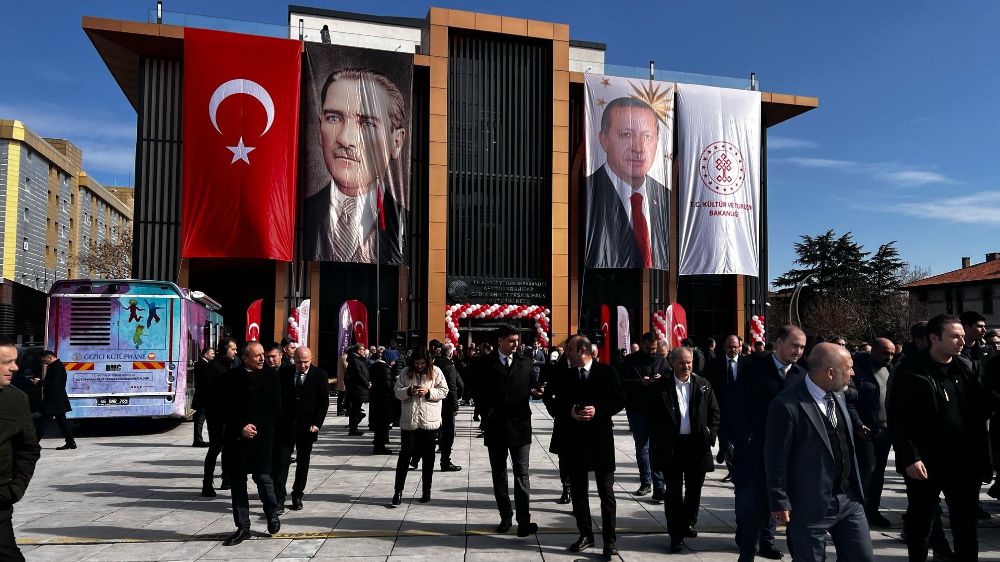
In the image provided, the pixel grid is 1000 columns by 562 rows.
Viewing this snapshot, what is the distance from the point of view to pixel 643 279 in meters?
32.8

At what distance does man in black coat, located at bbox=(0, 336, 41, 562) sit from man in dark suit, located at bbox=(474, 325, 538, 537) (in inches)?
145

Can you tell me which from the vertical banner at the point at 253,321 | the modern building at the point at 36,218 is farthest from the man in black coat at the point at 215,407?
the modern building at the point at 36,218

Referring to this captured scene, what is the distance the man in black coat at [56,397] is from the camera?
1248 cm

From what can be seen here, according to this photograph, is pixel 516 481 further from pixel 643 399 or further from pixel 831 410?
pixel 831 410

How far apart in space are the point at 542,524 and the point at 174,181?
1029 inches

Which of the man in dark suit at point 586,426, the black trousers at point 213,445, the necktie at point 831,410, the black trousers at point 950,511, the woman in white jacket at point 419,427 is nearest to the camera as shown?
the necktie at point 831,410

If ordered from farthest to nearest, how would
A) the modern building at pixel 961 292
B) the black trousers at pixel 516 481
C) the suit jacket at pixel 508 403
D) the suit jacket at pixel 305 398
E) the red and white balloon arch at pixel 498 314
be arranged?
the modern building at pixel 961 292 < the red and white balloon arch at pixel 498 314 < the suit jacket at pixel 305 398 < the suit jacket at pixel 508 403 < the black trousers at pixel 516 481

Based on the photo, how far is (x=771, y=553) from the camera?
19.1 feet

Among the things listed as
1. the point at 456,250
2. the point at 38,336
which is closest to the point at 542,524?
the point at 456,250

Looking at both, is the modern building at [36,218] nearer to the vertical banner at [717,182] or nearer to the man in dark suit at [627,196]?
the man in dark suit at [627,196]

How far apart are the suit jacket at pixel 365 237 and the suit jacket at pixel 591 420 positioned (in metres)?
23.2

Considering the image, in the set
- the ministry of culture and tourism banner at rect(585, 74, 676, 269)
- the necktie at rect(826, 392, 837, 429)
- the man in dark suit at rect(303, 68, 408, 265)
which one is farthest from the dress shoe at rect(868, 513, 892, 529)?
the man in dark suit at rect(303, 68, 408, 265)

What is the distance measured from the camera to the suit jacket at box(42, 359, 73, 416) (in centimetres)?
1248

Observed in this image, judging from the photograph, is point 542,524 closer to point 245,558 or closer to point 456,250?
point 245,558
